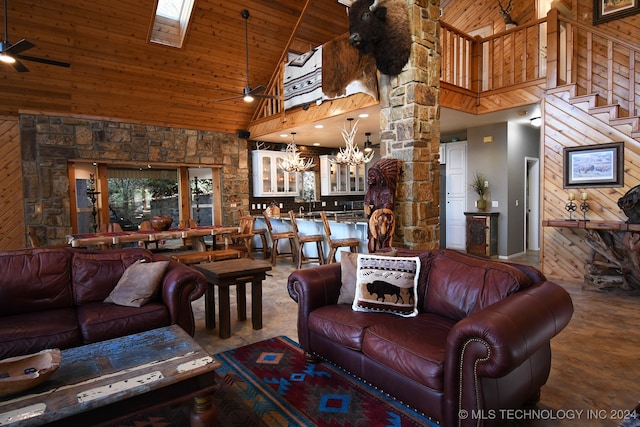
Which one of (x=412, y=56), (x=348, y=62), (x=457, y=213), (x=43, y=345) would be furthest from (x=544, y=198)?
(x=43, y=345)

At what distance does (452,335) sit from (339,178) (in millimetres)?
7825

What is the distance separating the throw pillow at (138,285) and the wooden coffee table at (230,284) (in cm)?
48

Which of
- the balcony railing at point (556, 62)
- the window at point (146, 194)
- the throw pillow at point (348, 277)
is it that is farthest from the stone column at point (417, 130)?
the window at point (146, 194)

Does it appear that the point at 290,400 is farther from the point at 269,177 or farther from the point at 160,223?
the point at 269,177

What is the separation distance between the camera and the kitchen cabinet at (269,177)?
27.0ft

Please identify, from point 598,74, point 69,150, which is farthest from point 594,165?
point 69,150

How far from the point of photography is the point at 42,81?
213 inches

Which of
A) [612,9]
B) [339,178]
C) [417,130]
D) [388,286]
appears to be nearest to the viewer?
[388,286]

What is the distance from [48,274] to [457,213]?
7.14 m

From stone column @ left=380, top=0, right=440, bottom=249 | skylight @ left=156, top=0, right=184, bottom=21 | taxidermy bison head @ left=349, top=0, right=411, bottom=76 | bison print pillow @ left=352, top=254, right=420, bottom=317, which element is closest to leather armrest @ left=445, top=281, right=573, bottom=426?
bison print pillow @ left=352, top=254, right=420, bottom=317

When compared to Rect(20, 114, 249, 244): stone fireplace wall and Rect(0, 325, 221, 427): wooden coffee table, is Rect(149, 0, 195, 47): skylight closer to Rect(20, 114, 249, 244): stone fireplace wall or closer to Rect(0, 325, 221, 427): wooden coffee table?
Rect(20, 114, 249, 244): stone fireplace wall

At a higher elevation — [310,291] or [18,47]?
[18,47]

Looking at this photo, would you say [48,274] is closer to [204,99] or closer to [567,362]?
[567,362]

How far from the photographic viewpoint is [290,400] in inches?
88.0
